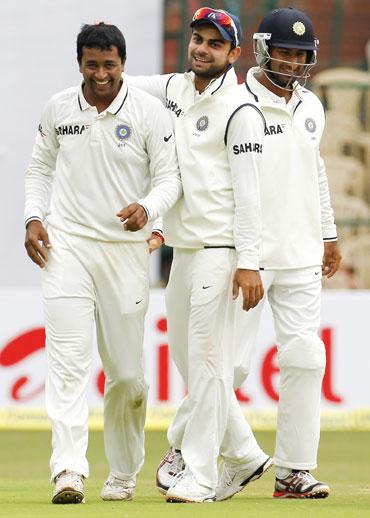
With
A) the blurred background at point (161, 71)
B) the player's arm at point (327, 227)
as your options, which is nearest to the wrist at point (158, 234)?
the player's arm at point (327, 227)

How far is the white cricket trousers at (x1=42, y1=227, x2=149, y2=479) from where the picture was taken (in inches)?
261

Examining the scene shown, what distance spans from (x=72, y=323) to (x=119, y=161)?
25.7 inches

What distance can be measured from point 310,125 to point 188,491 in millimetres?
1645

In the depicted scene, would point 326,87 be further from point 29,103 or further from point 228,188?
point 228,188

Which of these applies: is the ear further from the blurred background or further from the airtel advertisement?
the blurred background

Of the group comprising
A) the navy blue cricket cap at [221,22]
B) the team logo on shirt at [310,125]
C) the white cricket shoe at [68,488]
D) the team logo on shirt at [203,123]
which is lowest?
the white cricket shoe at [68,488]

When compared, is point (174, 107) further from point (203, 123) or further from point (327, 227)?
point (327, 227)

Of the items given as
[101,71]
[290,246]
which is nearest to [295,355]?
[290,246]

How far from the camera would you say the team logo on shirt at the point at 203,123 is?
22.3ft

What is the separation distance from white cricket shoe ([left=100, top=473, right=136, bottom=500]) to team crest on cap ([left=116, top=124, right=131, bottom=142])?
1393 millimetres

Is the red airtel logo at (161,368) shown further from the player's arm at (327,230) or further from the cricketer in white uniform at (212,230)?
the cricketer in white uniform at (212,230)

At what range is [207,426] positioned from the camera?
266 inches

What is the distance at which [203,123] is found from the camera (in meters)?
6.82

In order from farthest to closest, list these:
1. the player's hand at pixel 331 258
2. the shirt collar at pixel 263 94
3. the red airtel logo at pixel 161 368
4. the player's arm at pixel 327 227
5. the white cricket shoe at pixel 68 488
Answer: the red airtel logo at pixel 161 368, the player's hand at pixel 331 258, the player's arm at pixel 327 227, the shirt collar at pixel 263 94, the white cricket shoe at pixel 68 488
